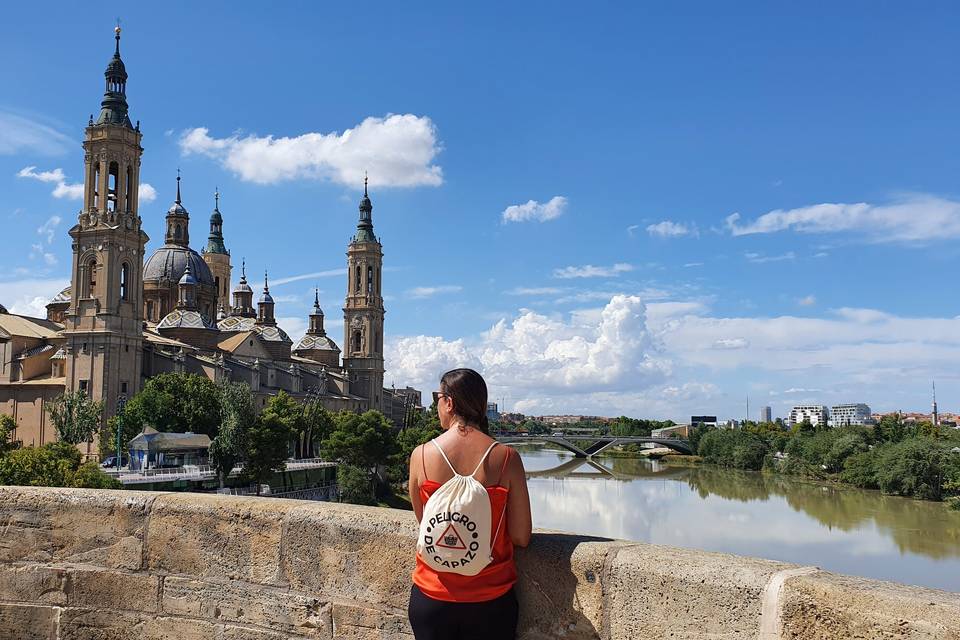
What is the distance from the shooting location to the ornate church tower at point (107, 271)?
168 feet

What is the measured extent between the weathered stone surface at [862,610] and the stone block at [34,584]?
3.61 metres

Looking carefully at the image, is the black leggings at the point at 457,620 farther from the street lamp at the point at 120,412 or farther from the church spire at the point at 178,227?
the church spire at the point at 178,227

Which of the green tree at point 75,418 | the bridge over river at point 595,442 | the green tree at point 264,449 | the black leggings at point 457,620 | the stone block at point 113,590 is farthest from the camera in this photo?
the bridge over river at point 595,442

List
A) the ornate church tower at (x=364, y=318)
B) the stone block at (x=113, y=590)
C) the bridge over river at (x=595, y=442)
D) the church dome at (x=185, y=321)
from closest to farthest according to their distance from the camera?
the stone block at (x=113, y=590) < the church dome at (x=185, y=321) < the ornate church tower at (x=364, y=318) < the bridge over river at (x=595, y=442)

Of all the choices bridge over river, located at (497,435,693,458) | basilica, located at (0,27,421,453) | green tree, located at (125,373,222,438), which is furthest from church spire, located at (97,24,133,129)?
bridge over river, located at (497,435,693,458)

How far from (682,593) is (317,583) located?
5.69 feet

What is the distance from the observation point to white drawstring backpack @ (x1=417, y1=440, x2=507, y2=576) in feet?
9.49

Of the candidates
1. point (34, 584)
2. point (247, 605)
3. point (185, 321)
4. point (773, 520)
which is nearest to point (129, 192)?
point (185, 321)

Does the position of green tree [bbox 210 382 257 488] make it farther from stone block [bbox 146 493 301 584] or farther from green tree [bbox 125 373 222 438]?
stone block [bbox 146 493 301 584]

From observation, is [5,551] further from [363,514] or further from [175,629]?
[363,514]

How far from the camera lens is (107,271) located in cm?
5181

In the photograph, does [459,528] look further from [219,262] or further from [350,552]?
[219,262]

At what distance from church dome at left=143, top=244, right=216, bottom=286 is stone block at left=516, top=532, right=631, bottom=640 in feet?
247

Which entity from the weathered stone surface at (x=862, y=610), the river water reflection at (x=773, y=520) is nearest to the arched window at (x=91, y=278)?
the river water reflection at (x=773, y=520)
